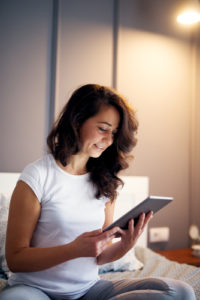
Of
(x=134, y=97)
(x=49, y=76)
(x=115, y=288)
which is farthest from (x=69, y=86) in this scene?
(x=115, y=288)

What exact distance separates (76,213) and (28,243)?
0.67 ft

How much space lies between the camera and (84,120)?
1.29 meters

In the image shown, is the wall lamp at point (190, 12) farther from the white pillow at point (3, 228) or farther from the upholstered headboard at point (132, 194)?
the white pillow at point (3, 228)

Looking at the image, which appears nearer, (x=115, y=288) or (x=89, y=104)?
(x=115, y=288)

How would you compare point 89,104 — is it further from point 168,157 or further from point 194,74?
point 194,74

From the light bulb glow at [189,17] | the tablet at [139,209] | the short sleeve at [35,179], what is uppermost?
the light bulb glow at [189,17]

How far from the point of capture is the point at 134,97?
2412 mm

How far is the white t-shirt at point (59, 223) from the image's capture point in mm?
1103

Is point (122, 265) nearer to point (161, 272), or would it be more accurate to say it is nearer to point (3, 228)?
point (161, 272)

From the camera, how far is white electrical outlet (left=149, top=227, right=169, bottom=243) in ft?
7.91

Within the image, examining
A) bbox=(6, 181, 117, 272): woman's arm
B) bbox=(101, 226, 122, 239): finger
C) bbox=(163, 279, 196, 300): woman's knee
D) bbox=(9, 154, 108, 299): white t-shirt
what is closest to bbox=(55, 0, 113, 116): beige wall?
bbox=(9, 154, 108, 299): white t-shirt

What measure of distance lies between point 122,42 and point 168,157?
925mm

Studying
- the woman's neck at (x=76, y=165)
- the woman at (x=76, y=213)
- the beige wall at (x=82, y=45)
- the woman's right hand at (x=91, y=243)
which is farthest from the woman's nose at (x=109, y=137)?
the beige wall at (x=82, y=45)

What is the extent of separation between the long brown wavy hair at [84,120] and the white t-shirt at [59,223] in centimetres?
7
